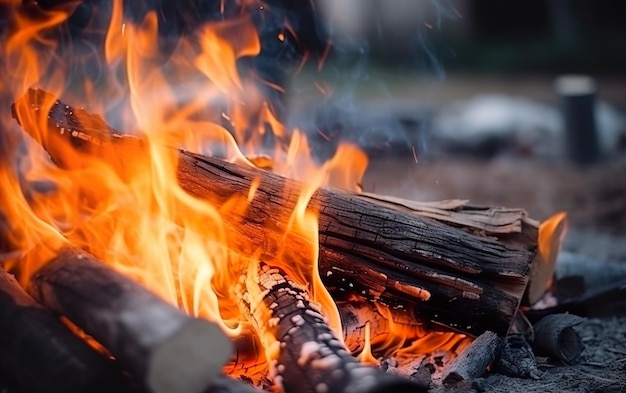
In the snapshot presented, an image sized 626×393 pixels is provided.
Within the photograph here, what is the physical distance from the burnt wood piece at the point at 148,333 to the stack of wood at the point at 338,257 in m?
0.06

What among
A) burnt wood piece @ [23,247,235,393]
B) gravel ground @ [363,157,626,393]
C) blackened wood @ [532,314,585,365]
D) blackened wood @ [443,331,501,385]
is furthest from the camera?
blackened wood @ [532,314,585,365]

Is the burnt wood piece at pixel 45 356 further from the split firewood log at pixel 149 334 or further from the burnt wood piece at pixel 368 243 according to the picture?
the burnt wood piece at pixel 368 243

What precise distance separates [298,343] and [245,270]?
596mm

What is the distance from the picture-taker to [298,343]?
2535 mm

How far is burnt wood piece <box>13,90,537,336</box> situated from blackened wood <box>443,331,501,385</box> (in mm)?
61

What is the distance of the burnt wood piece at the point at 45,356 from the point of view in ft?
7.65

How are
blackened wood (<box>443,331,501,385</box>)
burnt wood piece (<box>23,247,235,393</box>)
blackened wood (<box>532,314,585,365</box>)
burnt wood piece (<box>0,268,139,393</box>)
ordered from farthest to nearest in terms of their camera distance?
blackened wood (<box>532,314,585,365</box>)
blackened wood (<box>443,331,501,385</box>)
burnt wood piece (<box>0,268,139,393</box>)
burnt wood piece (<box>23,247,235,393</box>)

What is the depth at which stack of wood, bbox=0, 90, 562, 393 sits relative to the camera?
8.69 ft

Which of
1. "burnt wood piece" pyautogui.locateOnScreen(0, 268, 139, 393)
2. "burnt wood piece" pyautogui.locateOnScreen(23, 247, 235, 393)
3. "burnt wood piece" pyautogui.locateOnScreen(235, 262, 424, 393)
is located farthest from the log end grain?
"burnt wood piece" pyautogui.locateOnScreen(235, 262, 424, 393)

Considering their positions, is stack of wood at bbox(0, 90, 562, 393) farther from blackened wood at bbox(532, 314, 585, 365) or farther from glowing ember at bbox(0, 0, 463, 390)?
blackened wood at bbox(532, 314, 585, 365)

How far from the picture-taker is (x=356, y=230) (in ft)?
9.78

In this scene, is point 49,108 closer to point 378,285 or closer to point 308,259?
point 308,259

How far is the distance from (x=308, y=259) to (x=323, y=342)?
543 millimetres

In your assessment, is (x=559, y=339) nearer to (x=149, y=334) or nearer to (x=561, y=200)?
(x=149, y=334)
